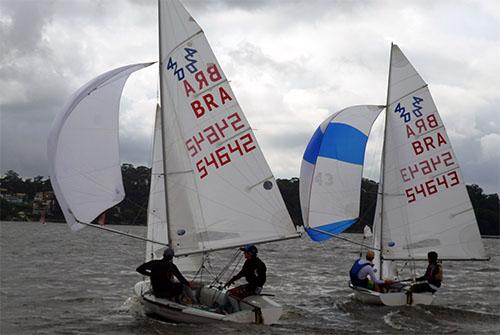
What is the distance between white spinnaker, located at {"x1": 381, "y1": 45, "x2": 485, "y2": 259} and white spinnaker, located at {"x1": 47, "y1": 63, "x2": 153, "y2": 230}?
6.88 meters

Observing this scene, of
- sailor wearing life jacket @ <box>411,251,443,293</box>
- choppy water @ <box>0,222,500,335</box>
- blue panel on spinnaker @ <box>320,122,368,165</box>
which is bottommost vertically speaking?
choppy water @ <box>0,222,500,335</box>

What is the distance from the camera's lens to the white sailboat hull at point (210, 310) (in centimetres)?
1126

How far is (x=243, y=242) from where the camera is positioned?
1238cm

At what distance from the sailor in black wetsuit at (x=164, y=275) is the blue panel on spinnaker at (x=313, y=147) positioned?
628 centimetres

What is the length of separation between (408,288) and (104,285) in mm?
7545

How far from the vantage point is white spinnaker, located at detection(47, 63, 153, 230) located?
11750mm

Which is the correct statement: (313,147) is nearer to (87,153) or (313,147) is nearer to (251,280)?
(251,280)

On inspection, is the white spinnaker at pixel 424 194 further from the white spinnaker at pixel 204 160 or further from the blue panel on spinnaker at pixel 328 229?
the white spinnaker at pixel 204 160

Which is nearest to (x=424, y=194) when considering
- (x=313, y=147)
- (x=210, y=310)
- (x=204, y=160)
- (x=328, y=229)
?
(x=328, y=229)

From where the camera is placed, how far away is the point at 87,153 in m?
12.0

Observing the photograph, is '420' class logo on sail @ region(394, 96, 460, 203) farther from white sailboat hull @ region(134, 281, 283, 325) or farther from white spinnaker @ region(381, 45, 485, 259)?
white sailboat hull @ region(134, 281, 283, 325)

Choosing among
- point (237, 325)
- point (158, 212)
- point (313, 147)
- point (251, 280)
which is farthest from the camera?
point (313, 147)

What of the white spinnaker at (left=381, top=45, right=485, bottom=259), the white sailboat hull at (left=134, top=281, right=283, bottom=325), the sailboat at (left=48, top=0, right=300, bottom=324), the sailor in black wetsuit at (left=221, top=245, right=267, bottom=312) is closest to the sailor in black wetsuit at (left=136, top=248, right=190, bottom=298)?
the white sailboat hull at (left=134, top=281, right=283, bottom=325)

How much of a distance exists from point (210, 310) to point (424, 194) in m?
6.81
